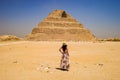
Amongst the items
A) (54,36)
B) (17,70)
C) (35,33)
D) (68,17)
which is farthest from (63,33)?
(17,70)

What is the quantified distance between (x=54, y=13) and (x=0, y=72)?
92356mm

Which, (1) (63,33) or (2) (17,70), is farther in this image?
(1) (63,33)

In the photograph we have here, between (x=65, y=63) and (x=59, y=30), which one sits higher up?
(x=65, y=63)

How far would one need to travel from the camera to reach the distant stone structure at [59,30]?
8446 centimetres

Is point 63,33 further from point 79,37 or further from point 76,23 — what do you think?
point 76,23

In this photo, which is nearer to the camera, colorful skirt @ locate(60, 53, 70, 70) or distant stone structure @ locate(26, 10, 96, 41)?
colorful skirt @ locate(60, 53, 70, 70)

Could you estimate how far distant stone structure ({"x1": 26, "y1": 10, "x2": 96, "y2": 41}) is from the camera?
84.5 metres

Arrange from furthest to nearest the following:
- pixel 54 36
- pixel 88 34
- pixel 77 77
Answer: pixel 88 34 < pixel 54 36 < pixel 77 77

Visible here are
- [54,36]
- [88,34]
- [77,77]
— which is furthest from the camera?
[88,34]

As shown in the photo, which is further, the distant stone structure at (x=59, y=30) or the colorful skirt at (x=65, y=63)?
the distant stone structure at (x=59, y=30)

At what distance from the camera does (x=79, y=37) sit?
287ft

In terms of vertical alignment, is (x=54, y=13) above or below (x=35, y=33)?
above

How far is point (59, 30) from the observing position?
87.9 meters

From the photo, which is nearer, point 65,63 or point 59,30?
point 65,63
